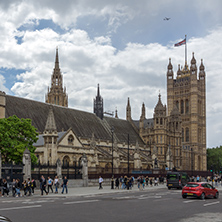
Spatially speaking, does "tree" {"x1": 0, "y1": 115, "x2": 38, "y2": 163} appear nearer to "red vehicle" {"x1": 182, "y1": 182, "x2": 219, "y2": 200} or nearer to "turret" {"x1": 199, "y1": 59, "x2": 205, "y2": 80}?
"red vehicle" {"x1": 182, "y1": 182, "x2": 219, "y2": 200}

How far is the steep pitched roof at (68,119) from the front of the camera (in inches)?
2397

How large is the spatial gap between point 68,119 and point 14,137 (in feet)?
91.2

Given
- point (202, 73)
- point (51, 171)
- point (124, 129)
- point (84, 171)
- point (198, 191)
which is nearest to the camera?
point (198, 191)

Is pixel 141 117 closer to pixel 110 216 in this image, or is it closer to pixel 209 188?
pixel 209 188

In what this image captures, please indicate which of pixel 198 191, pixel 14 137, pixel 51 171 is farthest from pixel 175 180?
pixel 14 137

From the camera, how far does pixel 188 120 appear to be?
11919 cm

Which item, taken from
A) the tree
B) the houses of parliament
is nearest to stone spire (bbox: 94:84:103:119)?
the houses of parliament

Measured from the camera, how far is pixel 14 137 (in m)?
41.4

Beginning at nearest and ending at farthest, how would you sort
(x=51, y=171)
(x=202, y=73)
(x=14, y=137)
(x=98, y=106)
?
(x=14, y=137)
(x=51, y=171)
(x=98, y=106)
(x=202, y=73)

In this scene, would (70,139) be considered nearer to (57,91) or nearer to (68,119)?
(68,119)

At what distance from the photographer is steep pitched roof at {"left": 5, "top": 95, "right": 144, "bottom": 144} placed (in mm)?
60875

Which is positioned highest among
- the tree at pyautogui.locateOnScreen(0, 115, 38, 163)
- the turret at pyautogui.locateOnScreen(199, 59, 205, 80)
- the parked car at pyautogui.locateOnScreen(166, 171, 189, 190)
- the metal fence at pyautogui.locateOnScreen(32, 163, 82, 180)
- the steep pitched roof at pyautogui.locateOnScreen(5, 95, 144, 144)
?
the turret at pyautogui.locateOnScreen(199, 59, 205, 80)

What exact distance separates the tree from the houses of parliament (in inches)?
140

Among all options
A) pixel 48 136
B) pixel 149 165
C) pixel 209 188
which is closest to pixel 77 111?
pixel 149 165
